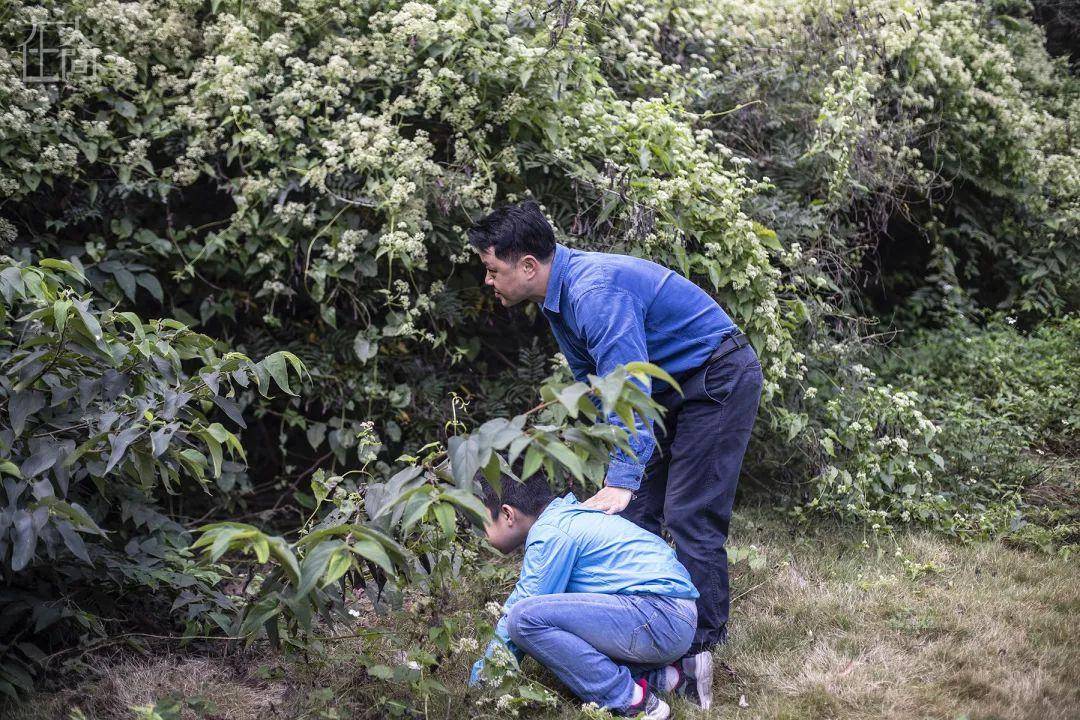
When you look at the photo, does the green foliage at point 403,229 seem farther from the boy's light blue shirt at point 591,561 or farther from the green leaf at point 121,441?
the green leaf at point 121,441

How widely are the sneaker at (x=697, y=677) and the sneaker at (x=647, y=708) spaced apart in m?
0.16

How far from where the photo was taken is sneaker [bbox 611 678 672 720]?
289 centimetres

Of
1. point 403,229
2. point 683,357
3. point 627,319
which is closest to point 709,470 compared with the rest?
point 683,357

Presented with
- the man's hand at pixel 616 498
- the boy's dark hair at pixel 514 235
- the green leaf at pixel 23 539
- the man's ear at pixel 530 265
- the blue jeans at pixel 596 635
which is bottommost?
the blue jeans at pixel 596 635

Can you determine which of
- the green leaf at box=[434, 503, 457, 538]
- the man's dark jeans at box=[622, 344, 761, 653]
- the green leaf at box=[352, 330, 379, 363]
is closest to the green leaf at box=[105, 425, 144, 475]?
the green leaf at box=[434, 503, 457, 538]

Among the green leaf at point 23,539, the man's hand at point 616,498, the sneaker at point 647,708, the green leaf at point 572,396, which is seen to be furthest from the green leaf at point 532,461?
the green leaf at point 23,539

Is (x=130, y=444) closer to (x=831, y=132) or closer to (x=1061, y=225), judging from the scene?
(x=831, y=132)

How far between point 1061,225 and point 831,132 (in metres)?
2.15

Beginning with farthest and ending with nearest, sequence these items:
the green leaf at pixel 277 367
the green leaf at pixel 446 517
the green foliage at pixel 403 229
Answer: the green foliage at pixel 403 229, the green leaf at pixel 277 367, the green leaf at pixel 446 517

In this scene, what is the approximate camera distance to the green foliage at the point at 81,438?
8.82ft

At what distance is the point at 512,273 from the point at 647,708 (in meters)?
1.46

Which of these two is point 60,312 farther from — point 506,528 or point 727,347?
point 727,347

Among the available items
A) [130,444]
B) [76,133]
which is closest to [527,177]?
[76,133]

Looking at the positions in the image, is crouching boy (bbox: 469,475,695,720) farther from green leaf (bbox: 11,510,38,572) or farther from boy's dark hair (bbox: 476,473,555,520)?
green leaf (bbox: 11,510,38,572)
